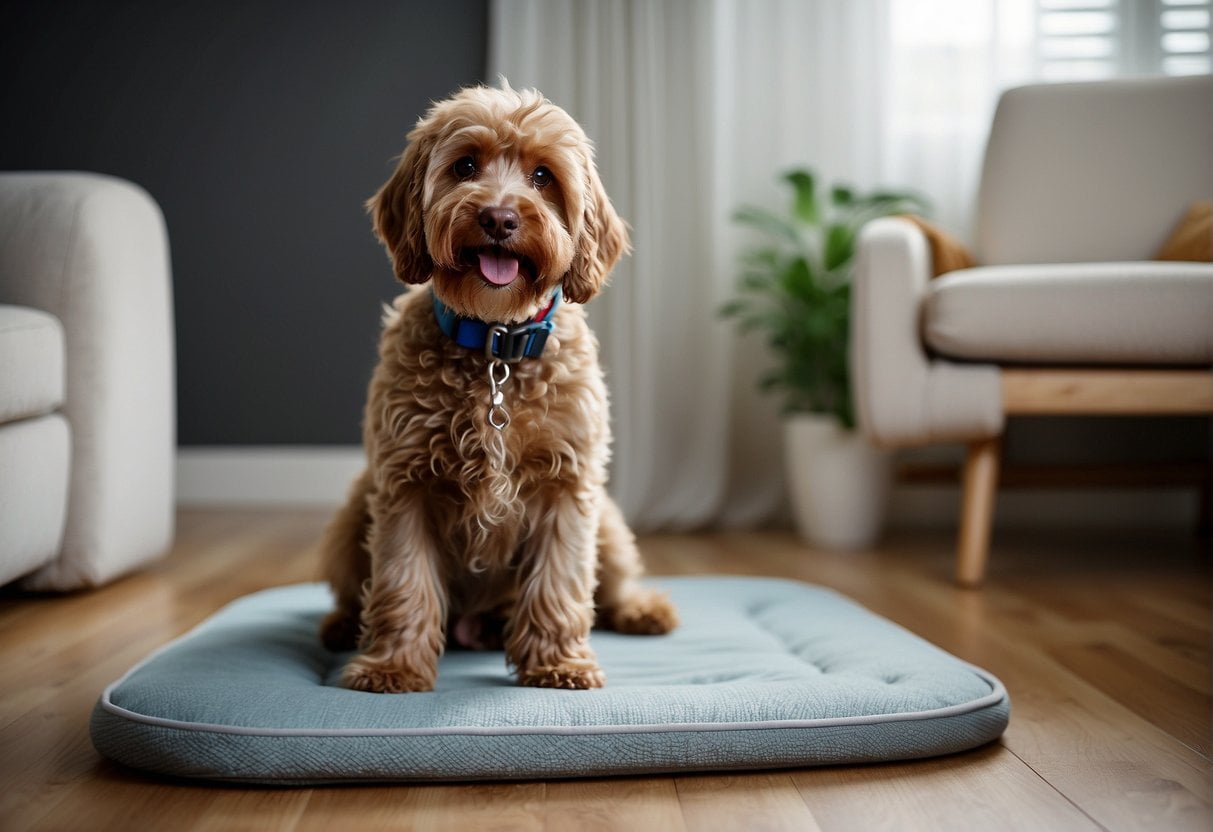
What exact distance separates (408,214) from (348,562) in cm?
62

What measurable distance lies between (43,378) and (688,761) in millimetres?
1604

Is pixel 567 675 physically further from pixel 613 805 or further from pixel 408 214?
pixel 408 214

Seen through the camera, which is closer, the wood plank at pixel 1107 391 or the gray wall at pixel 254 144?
the wood plank at pixel 1107 391

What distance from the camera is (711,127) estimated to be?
380 cm

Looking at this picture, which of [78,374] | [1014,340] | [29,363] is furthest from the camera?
[1014,340]

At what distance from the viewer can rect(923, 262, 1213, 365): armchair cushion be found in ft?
8.29

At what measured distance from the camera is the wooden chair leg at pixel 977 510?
2742 mm

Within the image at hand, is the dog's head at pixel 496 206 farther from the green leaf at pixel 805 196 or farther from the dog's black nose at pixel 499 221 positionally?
the green leaf at pixel 805 196

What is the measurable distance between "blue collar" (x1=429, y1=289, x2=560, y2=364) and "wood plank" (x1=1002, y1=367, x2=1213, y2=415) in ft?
4.76

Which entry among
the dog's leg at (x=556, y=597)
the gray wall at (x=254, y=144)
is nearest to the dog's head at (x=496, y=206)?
the dog's leg at (x=556, y=597)

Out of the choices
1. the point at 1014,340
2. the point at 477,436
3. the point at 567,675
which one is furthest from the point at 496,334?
the point at 1014,340

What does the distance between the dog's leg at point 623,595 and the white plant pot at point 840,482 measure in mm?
1433

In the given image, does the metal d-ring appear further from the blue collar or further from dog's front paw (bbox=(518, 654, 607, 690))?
dog's front paw (bbox=(518, 654, 607, 690))

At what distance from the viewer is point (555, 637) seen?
166cm
